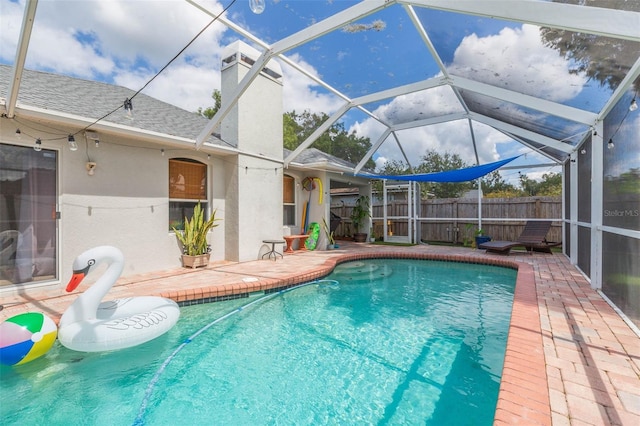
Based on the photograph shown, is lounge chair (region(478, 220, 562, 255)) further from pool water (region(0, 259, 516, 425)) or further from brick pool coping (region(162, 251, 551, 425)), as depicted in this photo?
pool water (region(0, 259, 516, 425))

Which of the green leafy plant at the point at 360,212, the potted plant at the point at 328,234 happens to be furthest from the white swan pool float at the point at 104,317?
the green leafy plant at the point at 360,212

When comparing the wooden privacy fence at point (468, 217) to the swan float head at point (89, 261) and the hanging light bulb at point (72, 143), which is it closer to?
the hanging light bulb at point (72, 143)

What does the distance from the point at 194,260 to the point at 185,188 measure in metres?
2.01

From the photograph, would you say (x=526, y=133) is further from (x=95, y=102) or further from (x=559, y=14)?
(x=95, y=102)

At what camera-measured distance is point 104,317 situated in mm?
3998

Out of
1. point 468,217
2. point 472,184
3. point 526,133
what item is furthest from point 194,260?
point 472,184

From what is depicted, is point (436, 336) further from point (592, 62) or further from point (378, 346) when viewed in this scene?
point (592, 62)

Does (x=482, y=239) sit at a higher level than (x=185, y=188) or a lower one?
lower

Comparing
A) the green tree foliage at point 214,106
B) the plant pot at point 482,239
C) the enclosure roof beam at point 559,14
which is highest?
the green tree foliage at point 214,106

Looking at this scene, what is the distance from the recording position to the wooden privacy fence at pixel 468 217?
1236 centimetres

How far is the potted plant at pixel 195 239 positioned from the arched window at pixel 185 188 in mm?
260

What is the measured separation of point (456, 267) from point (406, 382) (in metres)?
7.04

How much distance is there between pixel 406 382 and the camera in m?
3.27

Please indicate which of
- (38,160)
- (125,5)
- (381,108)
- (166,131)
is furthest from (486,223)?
(38,160)
